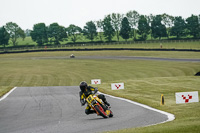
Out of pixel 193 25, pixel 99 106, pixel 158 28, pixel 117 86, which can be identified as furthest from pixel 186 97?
pixel 158 28

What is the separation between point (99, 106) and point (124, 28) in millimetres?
137123

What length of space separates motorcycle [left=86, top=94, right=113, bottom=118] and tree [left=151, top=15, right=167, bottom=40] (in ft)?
438

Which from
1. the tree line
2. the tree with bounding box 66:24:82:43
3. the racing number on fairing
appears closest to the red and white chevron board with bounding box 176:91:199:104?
the racing number on fairing

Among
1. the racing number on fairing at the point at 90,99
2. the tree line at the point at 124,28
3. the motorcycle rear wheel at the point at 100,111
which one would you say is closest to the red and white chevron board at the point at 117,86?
the racing number on fairing at the point at 90,99

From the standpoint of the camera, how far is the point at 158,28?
470 ft

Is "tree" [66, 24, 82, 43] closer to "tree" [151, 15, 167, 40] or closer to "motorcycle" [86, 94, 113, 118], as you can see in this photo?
"tree" [151, 15, 167, 40]

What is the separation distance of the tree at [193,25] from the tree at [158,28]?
11.0 m

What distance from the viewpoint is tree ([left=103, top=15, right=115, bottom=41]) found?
14938 centimetres

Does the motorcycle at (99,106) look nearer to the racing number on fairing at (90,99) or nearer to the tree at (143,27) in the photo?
the racing number on fairing at (90,99)

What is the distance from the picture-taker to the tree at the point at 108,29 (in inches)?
5881

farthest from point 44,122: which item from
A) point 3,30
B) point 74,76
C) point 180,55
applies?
point 3,30

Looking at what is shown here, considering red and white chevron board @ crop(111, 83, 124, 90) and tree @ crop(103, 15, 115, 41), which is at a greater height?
tree @ crop(103, 15, 115, 41)

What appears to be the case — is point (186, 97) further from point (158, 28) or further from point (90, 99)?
point (158, 28)

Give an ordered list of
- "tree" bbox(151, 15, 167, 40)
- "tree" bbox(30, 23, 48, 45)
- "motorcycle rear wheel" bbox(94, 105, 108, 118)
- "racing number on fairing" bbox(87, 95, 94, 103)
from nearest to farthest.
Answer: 1. "motorcycle rear wheel" bbox(94, 105, 108, 118)
2. "racing number on fairing" bbox(87, 95, 94, 103)
3. "tree" bbox(151, 15, 167, 40)
4. "tree" bbox(30, 23, 48, 45)
